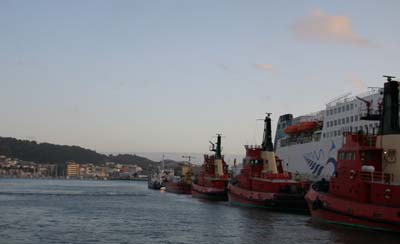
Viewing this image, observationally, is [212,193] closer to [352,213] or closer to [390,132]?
[352,213]

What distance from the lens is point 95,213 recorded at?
159 feet

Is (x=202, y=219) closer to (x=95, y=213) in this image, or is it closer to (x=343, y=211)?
(x=95, y=213)

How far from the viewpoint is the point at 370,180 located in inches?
1293

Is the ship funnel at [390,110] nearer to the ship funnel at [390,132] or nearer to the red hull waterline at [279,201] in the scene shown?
the ship funnel at [390,132]

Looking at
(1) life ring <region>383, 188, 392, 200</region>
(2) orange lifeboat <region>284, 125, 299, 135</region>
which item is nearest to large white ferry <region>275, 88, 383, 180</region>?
(2) orange lifeboat <region>284, 125, 299, 135</region>

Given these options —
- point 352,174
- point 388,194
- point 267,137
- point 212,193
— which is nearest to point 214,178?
point 212,193

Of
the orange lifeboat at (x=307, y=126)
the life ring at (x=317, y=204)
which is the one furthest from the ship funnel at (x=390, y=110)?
the orange lifeboat at (x=307, y=126)

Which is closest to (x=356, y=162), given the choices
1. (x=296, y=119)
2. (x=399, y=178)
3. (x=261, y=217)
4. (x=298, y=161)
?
(x=399, y=178)

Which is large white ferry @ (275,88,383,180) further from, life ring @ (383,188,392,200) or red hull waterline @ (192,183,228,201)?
life ring @ (383,188,392,200)

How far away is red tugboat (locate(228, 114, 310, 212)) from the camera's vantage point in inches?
1950

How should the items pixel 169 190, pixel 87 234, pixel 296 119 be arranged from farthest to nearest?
1. pixel 169 190
2. pixel 296 119
3. pixel 87 234

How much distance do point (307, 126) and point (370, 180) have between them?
4920 centimetres

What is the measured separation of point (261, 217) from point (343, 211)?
1134cm

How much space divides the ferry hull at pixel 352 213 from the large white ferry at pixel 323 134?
1938cm
